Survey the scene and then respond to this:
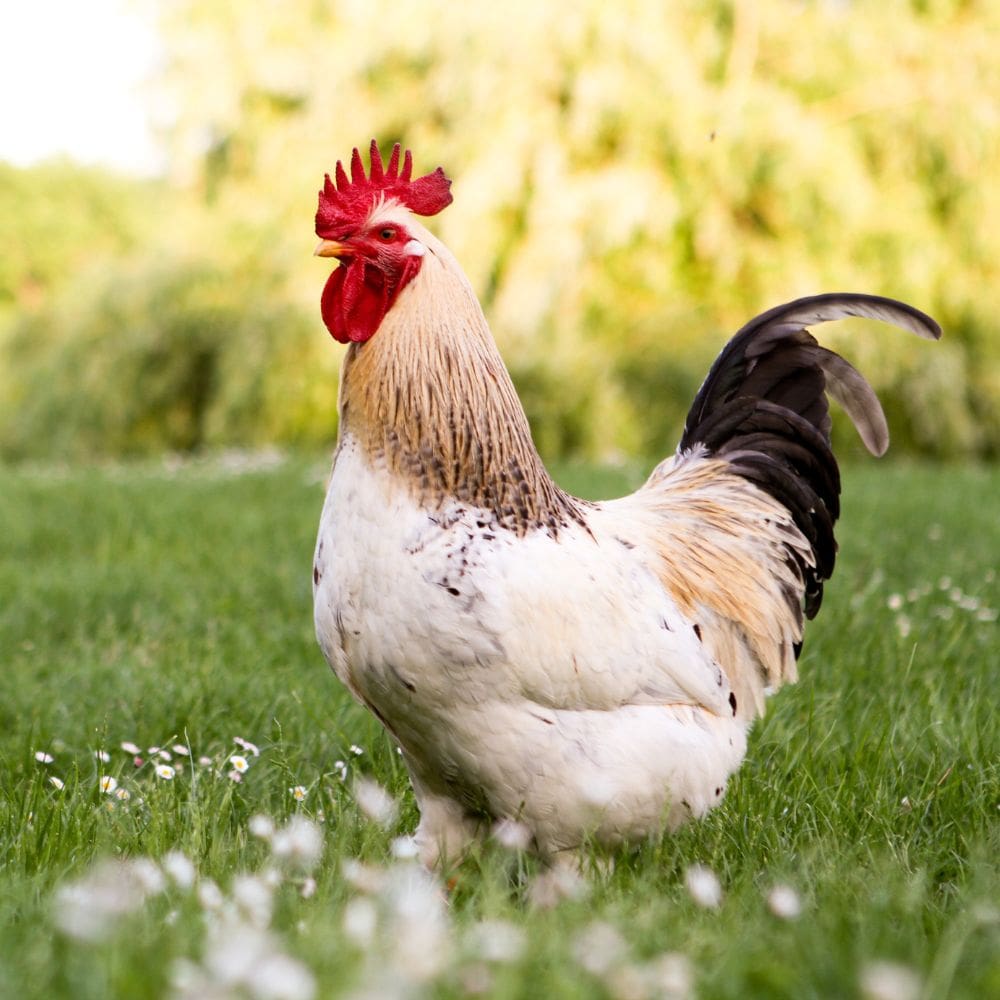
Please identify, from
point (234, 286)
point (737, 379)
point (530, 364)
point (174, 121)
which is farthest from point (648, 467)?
point (174, 121)

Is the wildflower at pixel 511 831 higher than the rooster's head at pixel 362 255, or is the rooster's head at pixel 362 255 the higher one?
the rooster's head at pixel 362 255

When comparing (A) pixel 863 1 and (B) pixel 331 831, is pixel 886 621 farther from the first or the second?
(A) pixel 863 1

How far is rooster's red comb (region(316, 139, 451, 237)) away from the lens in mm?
3184

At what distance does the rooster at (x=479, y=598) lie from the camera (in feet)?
9.46

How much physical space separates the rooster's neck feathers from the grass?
878 mm

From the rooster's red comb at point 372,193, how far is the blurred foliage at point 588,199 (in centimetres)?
1097

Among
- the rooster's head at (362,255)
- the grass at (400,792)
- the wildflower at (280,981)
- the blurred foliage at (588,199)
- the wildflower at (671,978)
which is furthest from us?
the blurred foliage at (588,199)

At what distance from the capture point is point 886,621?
564cm

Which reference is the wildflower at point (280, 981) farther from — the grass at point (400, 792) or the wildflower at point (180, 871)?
the wildflower at point (180, 871)

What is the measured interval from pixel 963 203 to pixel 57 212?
3384 cm

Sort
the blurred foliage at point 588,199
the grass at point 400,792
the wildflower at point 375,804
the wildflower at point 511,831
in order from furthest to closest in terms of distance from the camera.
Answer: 1. the blurred foliage at point 588,199
2. the wildflower at point 511,831
3. the wildflower at point 375,804
4. the grass at point 400,792

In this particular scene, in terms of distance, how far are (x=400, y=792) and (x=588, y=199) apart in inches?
452

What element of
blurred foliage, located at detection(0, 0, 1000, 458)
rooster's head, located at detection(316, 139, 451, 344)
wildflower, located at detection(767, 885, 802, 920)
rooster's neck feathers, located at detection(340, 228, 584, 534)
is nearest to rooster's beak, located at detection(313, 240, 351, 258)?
rooster's head, located at detection(316, 139, 451, 344)

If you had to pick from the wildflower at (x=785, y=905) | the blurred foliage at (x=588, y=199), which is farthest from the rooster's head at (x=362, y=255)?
the blurred foliage at (x=588, y=199)
